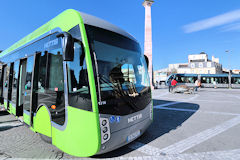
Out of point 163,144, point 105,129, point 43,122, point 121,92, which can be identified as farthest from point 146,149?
point 43,122

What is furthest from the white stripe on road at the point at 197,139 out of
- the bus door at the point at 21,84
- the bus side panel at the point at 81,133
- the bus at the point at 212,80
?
the bus at the point at 212,80

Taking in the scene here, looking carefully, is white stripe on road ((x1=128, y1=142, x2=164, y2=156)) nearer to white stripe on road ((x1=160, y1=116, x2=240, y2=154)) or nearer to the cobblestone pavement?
the cobblestone pavement

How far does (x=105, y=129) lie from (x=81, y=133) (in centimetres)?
42

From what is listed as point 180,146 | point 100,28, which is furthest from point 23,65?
point 180,146

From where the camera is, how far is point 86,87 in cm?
245

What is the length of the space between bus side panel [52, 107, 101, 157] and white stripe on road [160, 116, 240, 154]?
175 cm

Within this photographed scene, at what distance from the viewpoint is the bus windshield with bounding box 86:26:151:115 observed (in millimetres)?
2566

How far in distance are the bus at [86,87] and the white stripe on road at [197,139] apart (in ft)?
2.69

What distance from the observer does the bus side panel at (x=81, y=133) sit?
234cm

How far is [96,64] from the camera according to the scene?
8.30ft

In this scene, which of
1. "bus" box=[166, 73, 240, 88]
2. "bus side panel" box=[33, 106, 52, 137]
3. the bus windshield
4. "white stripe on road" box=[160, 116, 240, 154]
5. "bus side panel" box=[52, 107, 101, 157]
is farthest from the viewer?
"bus" box=[166, 73, 240, 88]

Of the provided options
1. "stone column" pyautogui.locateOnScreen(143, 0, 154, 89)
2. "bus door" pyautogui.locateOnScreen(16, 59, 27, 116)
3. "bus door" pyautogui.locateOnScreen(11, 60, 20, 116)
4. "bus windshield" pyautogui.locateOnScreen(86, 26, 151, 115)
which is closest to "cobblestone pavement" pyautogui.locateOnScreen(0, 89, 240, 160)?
"bus door" pyautogui.locateOnScreen(11, 60, 20, 116)

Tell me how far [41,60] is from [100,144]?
2.68 m

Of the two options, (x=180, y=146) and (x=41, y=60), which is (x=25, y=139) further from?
(x=180, y=146)
